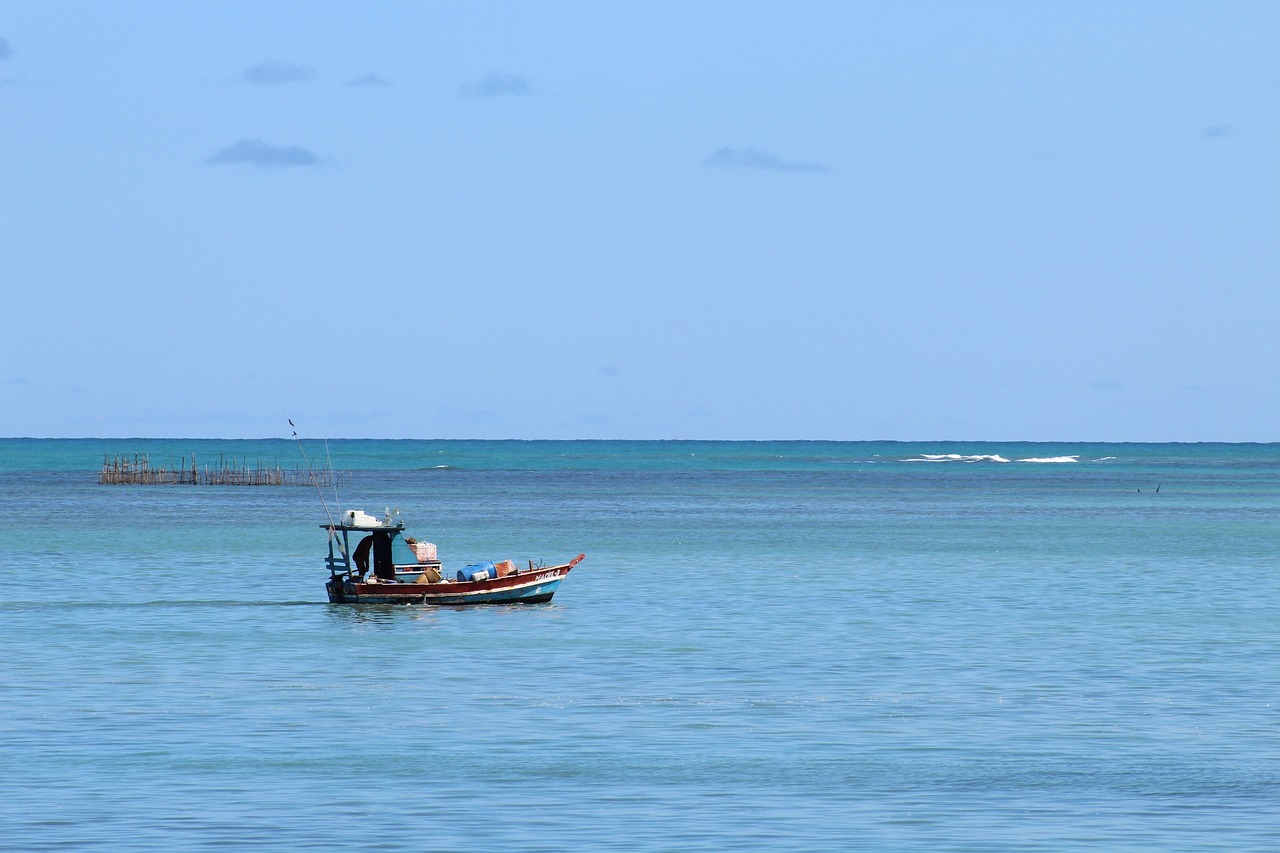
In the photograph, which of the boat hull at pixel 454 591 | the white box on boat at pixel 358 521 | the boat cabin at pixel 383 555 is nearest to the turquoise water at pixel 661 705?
the boat hull at pixel 454 591

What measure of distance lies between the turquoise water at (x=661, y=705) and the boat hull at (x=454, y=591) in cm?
77

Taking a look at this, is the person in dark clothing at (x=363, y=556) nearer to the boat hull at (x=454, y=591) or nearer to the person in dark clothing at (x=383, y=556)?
the person in dark clothing at (x=383, y=556)

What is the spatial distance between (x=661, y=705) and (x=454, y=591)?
1835 cm

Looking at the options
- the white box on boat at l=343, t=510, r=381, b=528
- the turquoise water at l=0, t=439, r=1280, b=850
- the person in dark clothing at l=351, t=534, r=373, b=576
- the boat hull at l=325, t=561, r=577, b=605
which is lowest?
the turquoise water at l=0, t=439, r=1280, b=850

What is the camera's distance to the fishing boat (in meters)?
46.9

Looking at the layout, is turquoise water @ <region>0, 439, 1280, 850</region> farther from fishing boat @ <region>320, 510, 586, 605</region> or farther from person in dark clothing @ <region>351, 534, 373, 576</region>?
person in dark clothing @ <region>351, 534, 373, 576</region>

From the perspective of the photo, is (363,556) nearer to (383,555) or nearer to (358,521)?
(383,555)

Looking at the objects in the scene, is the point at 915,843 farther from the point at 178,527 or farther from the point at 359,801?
the point at 178,527

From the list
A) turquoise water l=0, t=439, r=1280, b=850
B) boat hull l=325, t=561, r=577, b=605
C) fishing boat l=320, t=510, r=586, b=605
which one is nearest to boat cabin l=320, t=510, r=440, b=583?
fishing boat l=320, t=510, r=586, b=605

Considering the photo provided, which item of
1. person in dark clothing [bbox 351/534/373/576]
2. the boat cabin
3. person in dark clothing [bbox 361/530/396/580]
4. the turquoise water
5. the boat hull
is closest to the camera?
the turquoise water

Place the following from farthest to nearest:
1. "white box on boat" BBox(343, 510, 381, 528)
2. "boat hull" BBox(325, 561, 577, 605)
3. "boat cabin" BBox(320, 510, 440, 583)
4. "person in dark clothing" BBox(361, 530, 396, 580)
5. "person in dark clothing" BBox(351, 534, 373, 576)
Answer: "person in dark clothing" BBox(351, 534, 373, 576)
"person in dark clothing" BBox(361, 530, 396, 580)
"boat cabin" BBox(320, 510, 440, 583)
"boat hull" BBox(325, 561, 577, 605)
"white box on boat" BBox(343, 510, 381, 528)

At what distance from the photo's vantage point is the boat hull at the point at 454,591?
46844 millimetres

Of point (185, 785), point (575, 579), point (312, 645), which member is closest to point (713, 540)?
point (575, 579)

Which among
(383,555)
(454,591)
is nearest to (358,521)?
(383,555)
